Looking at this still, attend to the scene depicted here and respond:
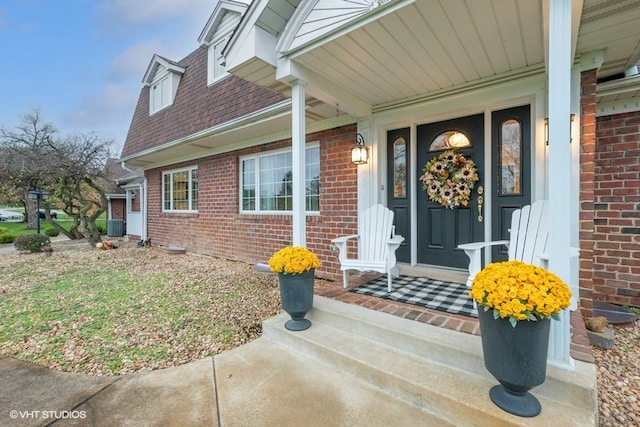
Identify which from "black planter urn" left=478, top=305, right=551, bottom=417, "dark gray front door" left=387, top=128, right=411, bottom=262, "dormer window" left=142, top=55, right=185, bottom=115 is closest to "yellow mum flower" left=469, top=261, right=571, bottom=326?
"black planter urn" left=478, top=305, right=551, bottom=417

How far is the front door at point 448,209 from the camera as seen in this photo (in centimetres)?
338

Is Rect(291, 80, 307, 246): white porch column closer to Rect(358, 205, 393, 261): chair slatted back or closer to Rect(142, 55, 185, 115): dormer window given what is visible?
Rect(358, 205, 393, 261): chair slatted back

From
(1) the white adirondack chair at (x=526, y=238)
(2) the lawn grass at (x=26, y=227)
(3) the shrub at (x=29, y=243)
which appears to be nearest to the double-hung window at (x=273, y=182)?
(1) the white adirondack chair at (x=526, y=238)

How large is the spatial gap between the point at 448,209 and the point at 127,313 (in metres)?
4.01

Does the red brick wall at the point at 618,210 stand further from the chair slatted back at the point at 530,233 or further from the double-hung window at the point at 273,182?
the double-hung window at the point at 273,182

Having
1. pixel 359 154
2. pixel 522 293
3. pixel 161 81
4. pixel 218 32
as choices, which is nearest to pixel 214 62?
pixel 218 32

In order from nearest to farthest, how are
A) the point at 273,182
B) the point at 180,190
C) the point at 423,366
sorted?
the point at 423,366 < the point at 273,182 < the point at 180,190

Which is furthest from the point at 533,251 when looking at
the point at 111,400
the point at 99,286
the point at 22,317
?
the point at 99,286

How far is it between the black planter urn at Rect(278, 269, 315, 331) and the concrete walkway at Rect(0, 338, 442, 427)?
1.20ft

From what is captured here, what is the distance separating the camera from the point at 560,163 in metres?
1.65

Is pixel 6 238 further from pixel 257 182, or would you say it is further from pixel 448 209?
pixel 448 209

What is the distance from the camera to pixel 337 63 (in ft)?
9.30

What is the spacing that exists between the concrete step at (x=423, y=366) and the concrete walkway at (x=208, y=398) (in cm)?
9

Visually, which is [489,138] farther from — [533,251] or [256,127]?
[256,127]
